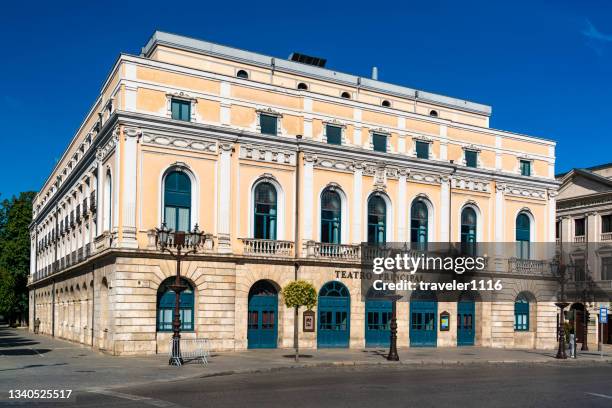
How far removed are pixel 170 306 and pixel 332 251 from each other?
31.5ft

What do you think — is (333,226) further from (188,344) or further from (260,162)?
(188,344)

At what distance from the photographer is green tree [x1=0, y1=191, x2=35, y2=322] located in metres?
74.8

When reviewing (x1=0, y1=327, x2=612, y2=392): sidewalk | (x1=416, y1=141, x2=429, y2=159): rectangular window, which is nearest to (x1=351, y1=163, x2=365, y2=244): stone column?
(x1=416, y1=141, x2=429, y2=159): rectangular window

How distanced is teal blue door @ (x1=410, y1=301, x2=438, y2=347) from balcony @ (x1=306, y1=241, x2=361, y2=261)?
5206 millimetres

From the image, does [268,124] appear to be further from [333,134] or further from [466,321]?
[466,321]

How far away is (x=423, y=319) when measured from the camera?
43812 mm

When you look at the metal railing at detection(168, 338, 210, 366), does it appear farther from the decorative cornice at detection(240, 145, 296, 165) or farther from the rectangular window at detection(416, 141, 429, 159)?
the rectangular window at detection(416, 141, 429, 159)

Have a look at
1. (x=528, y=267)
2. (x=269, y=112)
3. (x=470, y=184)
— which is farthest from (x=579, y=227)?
(x=269, y=112)

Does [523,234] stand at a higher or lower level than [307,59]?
lower

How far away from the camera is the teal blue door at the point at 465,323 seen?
45.2 m

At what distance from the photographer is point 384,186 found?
4256 centimetres

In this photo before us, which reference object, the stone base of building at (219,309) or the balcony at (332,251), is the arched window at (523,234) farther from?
the balcony at (332,251)

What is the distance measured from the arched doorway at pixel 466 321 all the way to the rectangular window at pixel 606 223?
1904cm

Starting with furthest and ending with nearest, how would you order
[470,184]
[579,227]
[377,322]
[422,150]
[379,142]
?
[579,227], [470,184], [422,150], [379,142], [377,322]
